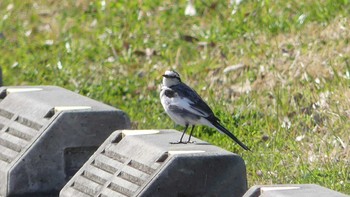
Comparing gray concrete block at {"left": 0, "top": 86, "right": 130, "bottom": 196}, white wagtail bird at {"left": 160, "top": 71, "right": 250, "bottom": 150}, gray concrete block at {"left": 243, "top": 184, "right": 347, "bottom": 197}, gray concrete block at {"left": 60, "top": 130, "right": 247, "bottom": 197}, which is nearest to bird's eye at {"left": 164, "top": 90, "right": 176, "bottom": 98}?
white wagtail bird at {"left": 160, "top": 71, "right": 250, "bottom": 150}

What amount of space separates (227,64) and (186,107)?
319 cm

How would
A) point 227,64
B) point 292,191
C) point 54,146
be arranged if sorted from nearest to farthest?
point 292,191 < point 54,146 < point 227,64

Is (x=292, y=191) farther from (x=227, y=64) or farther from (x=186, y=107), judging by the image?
(x=227, y=64)

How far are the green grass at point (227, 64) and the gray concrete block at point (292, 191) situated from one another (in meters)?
1.62

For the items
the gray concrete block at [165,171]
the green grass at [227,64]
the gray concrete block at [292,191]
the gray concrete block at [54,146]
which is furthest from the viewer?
the green grass at [227,64]

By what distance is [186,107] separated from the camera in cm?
805

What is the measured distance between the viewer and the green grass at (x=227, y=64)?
28.8 feet

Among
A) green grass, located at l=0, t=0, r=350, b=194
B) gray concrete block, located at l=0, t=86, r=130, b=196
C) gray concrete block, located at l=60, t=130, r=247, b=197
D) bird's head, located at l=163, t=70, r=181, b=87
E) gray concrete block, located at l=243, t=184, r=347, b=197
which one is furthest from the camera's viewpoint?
green grass, located at l=0, t=0, r=350, b=194

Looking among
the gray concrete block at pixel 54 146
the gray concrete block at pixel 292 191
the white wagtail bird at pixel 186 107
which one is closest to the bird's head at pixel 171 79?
the white wagtail bird at pixel 186 107

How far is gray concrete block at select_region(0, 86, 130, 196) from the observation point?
7961 mm

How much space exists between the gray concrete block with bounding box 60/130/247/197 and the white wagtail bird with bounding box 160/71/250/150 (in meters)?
0.62

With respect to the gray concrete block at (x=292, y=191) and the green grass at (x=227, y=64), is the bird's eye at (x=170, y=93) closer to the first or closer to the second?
the green grass at (x=227, y=64)

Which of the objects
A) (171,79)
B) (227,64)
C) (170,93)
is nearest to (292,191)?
(170,93)

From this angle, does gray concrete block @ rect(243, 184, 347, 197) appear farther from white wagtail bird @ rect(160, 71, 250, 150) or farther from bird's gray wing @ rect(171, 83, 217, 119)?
bird's gray wing @ rect(171, 83, 217, 119)
